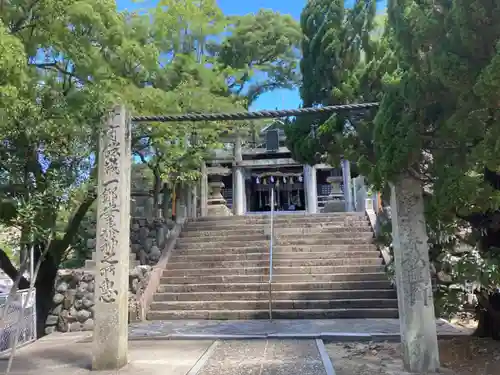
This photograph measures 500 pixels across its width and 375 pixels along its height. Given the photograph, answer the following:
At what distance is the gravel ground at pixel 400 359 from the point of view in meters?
5.08

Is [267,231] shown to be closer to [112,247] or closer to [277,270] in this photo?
[277,270]

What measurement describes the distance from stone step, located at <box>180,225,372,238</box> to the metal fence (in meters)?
5.26

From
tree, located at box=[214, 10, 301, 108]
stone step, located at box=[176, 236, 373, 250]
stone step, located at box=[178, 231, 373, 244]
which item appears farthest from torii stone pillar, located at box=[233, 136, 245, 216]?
stone step, located at box=[176, 236, 373, 250]

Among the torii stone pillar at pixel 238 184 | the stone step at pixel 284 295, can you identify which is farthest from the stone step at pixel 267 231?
Answer: the torii stone pillar at pixel 238 184

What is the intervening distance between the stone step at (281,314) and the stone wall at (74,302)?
0.80 metres

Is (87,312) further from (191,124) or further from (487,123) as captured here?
(487,123)

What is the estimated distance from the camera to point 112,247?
5445 mm

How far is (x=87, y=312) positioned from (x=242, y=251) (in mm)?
4143

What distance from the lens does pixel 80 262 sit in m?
13.1

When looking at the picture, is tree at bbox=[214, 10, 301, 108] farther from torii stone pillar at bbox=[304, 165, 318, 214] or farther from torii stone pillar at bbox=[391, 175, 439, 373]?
torii stone pillar at bbox=[391, 175, 439, 373]

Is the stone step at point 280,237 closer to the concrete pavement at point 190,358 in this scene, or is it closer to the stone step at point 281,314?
the stone step at point 281,314

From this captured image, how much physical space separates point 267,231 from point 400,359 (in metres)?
6.81

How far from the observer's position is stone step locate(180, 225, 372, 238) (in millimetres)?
12023

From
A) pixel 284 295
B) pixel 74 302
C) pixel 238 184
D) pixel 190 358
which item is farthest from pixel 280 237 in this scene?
pixel 238 184
